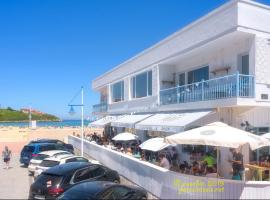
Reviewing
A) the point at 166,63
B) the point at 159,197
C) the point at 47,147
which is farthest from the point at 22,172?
the point at 159,197

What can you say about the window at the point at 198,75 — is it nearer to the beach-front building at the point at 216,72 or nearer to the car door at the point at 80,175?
the beach-front building at the point at 216,72

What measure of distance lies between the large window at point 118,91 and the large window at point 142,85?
304 centimetres

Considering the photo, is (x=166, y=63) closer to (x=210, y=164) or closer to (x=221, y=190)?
(x=210, y=164)

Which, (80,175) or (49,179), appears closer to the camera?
(49,179)

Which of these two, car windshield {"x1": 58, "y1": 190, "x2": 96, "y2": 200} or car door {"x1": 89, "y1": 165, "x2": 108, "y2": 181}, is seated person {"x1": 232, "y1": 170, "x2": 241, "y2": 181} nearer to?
car door {"x1": 89, "y1": 165, "x2": 108, "y2": 181}

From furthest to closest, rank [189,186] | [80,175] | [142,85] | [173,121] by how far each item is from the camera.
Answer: [142,85] < [173,121] < [80,175] < [189,186]

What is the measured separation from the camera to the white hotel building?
14.7m

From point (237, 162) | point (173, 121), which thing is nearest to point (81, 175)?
point (237, 162)

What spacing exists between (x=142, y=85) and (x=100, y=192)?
16557mm

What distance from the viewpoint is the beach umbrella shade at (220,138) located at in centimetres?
1115

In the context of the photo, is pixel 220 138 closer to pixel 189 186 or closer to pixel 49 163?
pixel 189 186

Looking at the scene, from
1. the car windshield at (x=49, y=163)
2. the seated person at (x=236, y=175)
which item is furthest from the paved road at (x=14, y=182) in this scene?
the seated person at (x=236, y=175)

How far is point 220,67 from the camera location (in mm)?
17484

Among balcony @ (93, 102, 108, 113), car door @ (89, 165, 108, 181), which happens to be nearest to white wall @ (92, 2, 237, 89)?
car door @ (89, 165, 108, 181)
